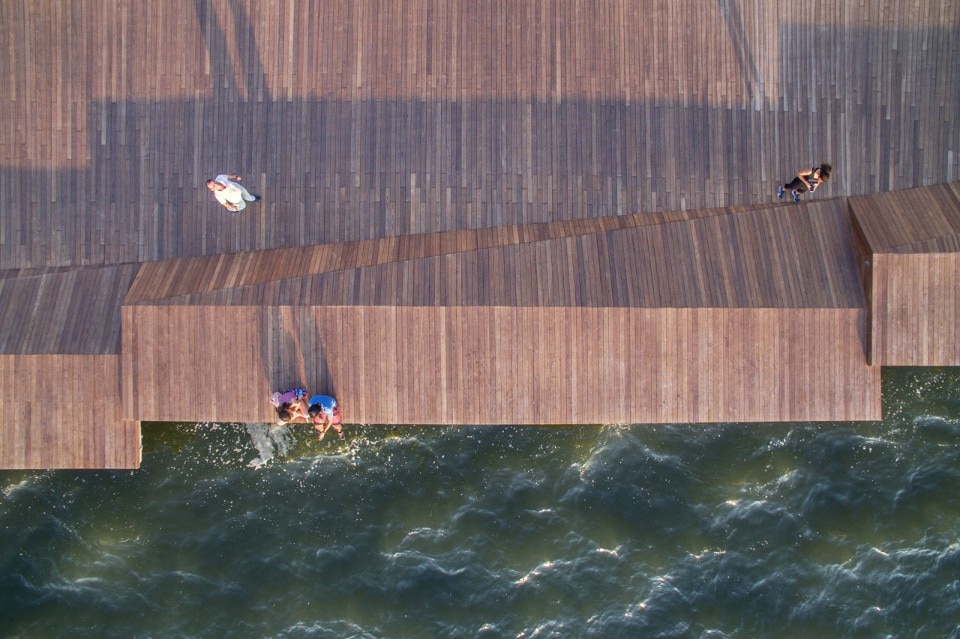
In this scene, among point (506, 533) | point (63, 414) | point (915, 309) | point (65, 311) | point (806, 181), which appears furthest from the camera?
point (506, 533)

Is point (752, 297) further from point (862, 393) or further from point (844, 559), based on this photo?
point (844, 559)

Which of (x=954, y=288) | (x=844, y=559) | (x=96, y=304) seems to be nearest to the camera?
(x=954, y=288)

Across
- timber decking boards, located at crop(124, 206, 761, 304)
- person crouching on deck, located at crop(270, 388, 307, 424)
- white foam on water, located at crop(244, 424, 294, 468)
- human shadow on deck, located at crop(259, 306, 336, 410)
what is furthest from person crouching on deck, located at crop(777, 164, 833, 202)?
white foam on water, located at crop(244, 424, 294, 468)

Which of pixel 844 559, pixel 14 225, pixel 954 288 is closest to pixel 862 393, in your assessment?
pixel 954 288

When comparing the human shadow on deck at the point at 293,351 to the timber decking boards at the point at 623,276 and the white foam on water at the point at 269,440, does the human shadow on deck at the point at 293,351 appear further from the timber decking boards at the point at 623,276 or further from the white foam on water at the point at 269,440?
the white foam on water at the point at 269,440

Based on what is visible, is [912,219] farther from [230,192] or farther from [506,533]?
[230,192]

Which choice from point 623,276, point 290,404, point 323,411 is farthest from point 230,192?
point 623,276

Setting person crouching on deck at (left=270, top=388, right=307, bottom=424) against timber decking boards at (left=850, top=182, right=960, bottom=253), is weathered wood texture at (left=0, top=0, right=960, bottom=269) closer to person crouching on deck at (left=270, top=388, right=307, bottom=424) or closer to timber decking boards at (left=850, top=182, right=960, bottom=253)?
timber decking boards at (left=850, top=182, right=960, bottom=253)
